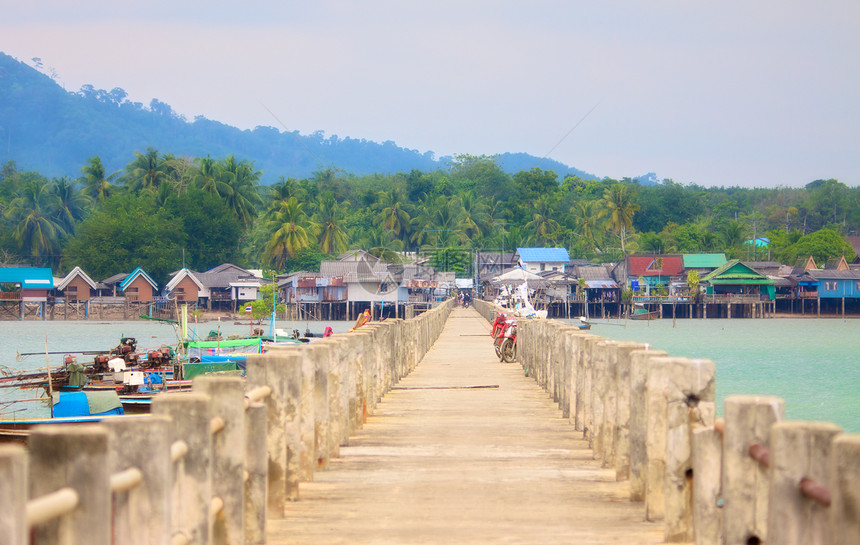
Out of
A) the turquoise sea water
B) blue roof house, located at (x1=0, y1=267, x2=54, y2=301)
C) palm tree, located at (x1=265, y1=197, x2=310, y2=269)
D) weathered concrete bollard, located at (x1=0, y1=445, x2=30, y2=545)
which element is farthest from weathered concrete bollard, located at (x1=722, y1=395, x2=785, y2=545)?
blue roof house, located at (x1=0, y1=267, x2=54, y2=301)

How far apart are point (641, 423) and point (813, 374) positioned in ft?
152

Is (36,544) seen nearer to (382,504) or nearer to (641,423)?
(382,504)

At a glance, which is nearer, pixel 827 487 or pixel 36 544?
pixel 36 544

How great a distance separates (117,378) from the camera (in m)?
29.1

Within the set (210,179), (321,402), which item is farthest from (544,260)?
(321,402)

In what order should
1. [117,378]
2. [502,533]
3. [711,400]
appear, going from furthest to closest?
[117,378] → [502,533] → [711,400]

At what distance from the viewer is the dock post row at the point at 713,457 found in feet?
12.0

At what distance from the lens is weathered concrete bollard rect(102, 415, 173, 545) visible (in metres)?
3.75

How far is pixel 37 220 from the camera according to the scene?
10312 centimetres

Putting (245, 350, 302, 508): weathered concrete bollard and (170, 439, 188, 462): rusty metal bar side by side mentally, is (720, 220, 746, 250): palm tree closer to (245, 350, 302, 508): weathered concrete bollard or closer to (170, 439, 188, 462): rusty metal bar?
(245, 350, 302, 508): weathered concrete bollard

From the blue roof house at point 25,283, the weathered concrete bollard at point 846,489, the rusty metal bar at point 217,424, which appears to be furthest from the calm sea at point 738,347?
the weathered concrete bollard at point 846,489

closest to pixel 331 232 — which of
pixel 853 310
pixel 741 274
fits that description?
pixel 741 274

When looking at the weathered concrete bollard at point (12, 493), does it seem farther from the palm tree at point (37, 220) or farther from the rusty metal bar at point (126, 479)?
the palm tree at point (37, 220)

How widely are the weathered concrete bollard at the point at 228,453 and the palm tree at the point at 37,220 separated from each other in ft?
348
